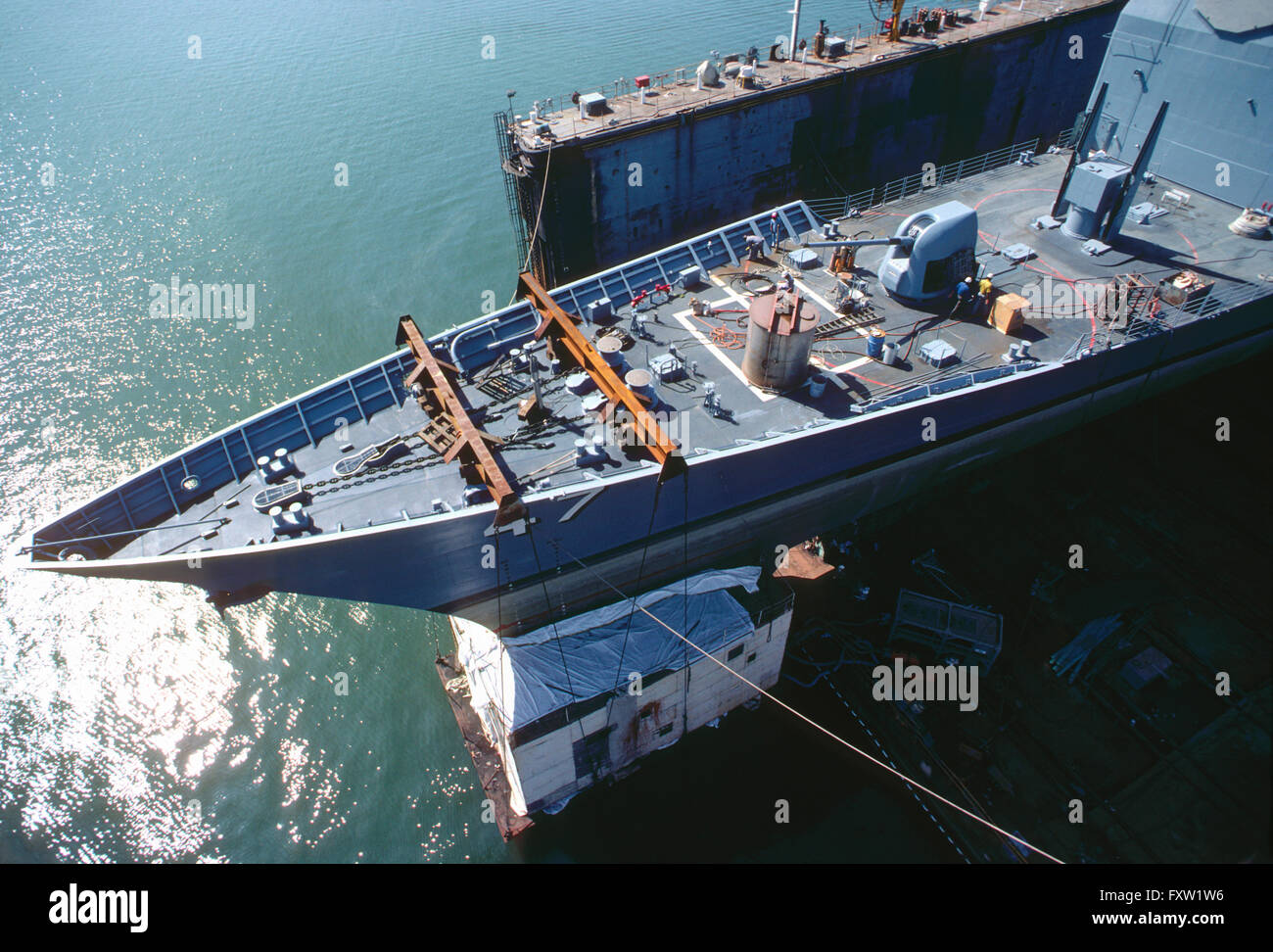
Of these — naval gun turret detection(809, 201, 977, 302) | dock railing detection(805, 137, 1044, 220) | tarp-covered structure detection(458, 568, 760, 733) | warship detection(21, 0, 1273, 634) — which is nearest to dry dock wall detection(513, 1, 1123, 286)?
dock railing detection(805, 137, 1044, 220)

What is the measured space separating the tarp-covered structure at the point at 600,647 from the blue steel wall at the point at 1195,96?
70.2ft

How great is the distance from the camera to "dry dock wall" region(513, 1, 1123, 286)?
90.8 feet

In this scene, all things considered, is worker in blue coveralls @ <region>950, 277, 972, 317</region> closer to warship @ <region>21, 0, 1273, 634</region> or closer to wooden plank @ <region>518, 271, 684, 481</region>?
warship @ <region>21, 0, 1273, 634</region>

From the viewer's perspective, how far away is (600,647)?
58.4 ft

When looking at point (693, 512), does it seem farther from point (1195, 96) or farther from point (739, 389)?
point (1195, 96)

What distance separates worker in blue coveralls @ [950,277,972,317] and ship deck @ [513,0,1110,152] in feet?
46.3

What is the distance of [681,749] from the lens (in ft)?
66.3

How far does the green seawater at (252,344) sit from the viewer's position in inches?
750

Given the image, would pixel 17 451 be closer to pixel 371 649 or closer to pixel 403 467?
pixel 371 649

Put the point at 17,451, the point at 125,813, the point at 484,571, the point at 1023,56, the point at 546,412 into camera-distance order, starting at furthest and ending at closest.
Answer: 1. the point at 1023,56
2. the point at 17,451
3. the point at 125,813
4. the point at 546,412
5. the point at 484,571

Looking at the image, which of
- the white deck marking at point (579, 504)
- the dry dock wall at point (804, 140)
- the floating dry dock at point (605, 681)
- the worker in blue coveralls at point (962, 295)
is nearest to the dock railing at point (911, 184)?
the dry dock wall at point (804, 140)

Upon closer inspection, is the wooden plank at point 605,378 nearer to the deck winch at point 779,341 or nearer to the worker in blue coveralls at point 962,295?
the deck winch at point 779,341
